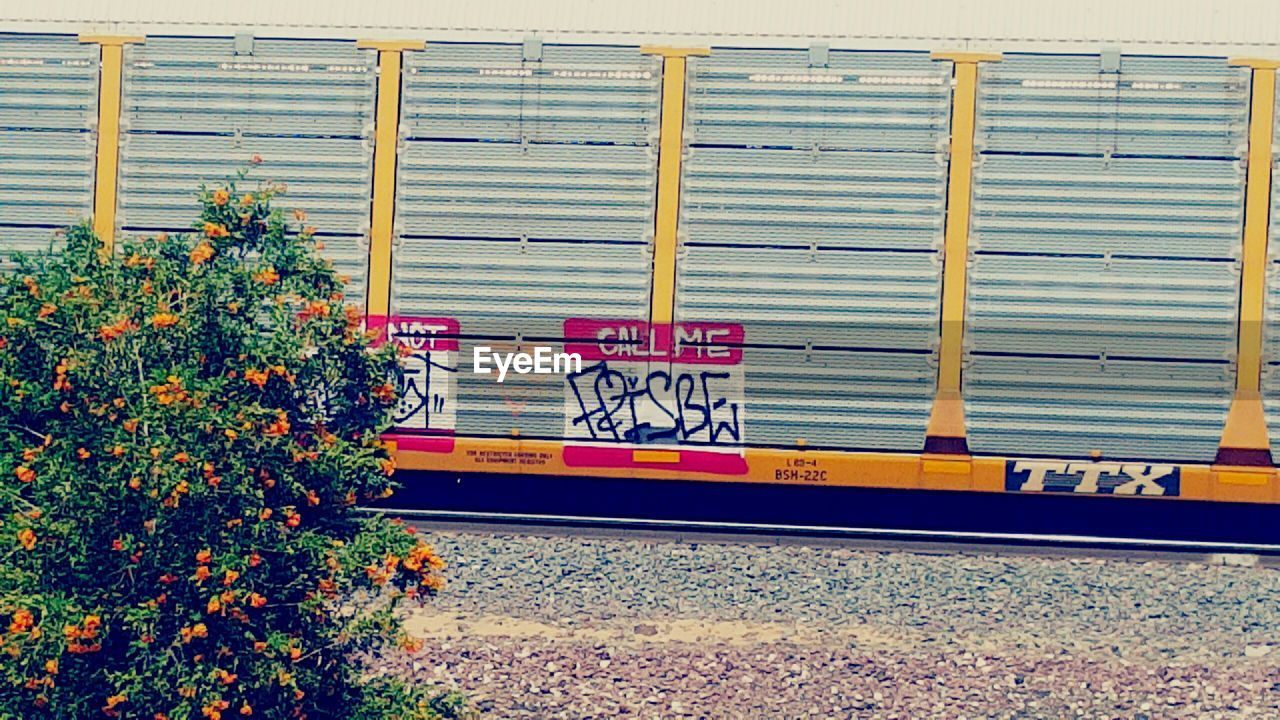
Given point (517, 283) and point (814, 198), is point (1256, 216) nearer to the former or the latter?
point (814, 198)

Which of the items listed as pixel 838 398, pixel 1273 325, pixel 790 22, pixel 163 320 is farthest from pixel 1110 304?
pixel 163 320

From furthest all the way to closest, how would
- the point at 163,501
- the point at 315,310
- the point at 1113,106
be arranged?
the point at 1113,106
the point at 315,310
the point at 163,501

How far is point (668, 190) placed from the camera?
17.9 meters

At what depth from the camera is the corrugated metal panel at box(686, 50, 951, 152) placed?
1778 centimetres

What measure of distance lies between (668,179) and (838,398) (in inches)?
112

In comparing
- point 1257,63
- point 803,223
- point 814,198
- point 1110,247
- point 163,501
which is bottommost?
point 163,501

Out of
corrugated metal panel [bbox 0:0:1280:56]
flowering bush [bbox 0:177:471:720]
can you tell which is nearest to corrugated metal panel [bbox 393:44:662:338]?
corrugated metal panel [bbox 0:0:1280:56]

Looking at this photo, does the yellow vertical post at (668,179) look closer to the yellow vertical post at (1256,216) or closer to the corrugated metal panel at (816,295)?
the corrugated metal panel at (816,295)

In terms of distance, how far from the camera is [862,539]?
1834 cm

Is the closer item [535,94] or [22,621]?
[22,621]

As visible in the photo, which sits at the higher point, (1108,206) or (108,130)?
(108,130)

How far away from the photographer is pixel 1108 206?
17672 millimetres

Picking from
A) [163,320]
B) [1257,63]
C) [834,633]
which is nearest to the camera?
[163,320]

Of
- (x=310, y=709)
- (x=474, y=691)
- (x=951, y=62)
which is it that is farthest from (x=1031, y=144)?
(x=310, y=709)
